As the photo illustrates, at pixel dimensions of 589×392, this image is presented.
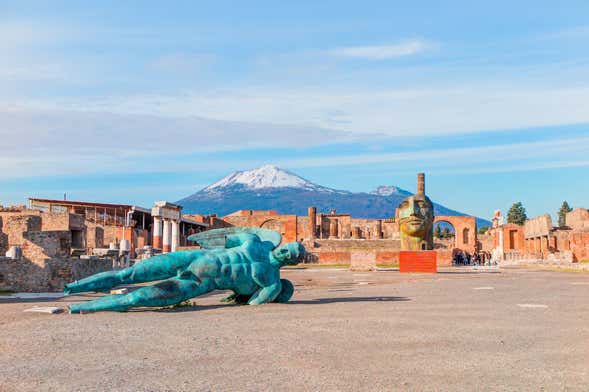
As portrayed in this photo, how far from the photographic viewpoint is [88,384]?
18.3 feet

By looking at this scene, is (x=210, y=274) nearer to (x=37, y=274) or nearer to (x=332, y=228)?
(x=37, y=274)

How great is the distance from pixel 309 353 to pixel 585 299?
32.4 ft

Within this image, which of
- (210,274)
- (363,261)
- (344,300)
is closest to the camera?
(210,274)

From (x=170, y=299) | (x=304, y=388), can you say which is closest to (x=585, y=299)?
(x=170, y=299)

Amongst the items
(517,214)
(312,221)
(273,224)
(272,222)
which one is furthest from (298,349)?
(517,214)

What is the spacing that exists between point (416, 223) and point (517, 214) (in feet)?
249

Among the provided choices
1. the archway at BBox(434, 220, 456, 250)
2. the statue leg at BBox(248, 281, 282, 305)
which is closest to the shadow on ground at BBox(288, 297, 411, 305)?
the statue leg at BBox(248, 281, 282, 305)

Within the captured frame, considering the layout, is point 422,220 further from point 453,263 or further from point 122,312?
point 122,312

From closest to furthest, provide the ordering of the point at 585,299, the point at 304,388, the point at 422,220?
1. the point at 304,388
2. the point at 585,299
3. the point at 422,220

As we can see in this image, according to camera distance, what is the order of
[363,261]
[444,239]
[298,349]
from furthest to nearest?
[444,239] → [363,261] → [298,349]

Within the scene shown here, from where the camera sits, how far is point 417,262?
1242 inches

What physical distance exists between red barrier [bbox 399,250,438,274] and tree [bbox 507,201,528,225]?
7894cm

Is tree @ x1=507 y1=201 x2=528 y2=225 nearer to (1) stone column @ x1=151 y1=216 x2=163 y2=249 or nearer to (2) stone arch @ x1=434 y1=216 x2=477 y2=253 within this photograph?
(2) stone arch @ x1=434 y1=216 x2=477 y2=253

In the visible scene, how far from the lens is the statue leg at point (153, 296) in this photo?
36.4 feet
